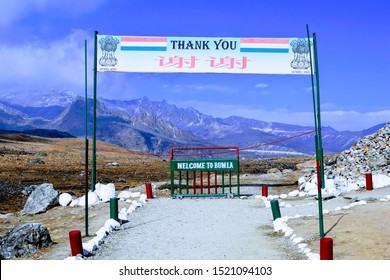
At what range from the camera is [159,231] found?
1416cm

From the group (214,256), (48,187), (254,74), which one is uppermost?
(254,74)

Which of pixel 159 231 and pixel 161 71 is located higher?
pixel 161 71

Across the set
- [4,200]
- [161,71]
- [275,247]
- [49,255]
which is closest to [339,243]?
[275,247]

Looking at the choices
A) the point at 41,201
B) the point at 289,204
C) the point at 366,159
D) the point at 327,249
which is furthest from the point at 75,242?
the point at 366,159

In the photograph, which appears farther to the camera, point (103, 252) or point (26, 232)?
point (26, 232)

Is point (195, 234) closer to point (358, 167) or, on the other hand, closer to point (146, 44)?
point (146, 44)

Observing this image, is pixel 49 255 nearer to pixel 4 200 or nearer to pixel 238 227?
pixel 238 227

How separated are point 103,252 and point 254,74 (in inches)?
481

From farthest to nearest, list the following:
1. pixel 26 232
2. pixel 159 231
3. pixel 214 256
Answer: pixel 159 231
pixel 26 232
pixel 214 256

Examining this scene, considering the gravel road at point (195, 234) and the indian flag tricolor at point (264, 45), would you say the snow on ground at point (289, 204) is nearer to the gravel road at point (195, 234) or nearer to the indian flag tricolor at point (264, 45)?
the gravel road at point (195, 234)

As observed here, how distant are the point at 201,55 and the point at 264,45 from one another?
8.47 feet

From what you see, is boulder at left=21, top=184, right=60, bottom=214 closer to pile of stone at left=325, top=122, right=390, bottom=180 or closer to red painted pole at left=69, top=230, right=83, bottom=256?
red painted pole at left=69, top=230, right=83, bottom=256

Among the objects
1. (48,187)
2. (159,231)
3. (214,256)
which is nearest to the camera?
(214,256)

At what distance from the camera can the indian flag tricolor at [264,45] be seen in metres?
21.9
